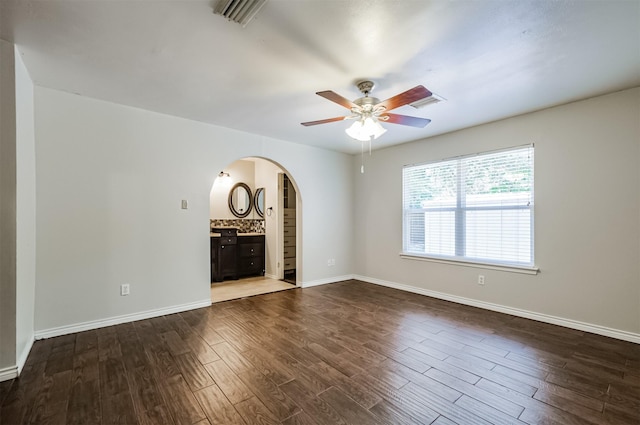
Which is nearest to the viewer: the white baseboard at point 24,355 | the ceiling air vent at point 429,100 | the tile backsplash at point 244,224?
the white baseboard at point 24,355

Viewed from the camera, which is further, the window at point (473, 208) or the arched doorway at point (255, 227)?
the arched doorway at point (255, 227)

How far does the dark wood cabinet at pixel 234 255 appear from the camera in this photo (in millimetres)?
5309

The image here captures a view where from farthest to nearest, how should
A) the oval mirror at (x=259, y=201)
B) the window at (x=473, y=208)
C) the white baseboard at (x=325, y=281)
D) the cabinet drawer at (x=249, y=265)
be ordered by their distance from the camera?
the oval mirror at (x=259, y=201) < the cabinet drawer at (x=249, y=265) < the white baseboard at (x=325, y=281) < the window at (x=473, y=208)

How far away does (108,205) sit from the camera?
10.3 feet

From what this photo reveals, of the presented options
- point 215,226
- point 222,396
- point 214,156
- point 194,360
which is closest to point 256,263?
point 215,226

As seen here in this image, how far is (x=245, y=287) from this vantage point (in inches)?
193

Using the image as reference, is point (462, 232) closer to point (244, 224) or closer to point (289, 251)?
point (289, 251)

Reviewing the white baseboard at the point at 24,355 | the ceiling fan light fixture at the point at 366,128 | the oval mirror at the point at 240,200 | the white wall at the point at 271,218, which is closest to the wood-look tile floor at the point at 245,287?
the white wall at the point at 271,218

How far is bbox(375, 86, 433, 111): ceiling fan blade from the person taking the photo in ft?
6.82

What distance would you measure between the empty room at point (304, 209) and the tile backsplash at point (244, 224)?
1.71 meters

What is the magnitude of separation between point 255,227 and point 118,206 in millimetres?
3443

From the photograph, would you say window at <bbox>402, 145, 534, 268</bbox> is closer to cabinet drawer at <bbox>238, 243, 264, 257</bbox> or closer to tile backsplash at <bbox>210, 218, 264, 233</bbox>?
cabinet drawer at <bbox>238, 243, 264, 257</bbox>

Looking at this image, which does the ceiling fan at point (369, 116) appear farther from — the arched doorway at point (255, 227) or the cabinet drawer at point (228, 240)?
the cabinet drawer at point (228, 240)

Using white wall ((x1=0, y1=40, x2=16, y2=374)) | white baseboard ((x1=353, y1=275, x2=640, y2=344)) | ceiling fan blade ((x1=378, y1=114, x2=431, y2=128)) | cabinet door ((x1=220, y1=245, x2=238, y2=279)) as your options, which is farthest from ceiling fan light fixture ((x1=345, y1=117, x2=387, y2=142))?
cabinet door ((x1=220, y1=245, x2=238, y2=279))
